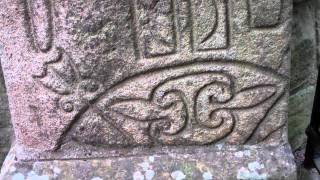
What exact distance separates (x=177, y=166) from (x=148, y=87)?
229 mm

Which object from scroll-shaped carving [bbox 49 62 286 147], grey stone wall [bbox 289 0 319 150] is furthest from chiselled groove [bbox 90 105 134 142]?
grey stone wall [bbox 289 0 319 150]

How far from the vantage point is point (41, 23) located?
1271 millimetres

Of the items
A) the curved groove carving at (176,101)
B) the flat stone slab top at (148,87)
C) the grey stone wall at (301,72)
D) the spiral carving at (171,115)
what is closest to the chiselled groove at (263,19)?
the flat stone slab top at (148,87)

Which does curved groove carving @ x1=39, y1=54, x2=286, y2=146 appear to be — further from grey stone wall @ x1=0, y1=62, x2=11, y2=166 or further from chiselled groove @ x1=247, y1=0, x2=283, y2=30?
grey stone wall @ x1=0, y1=62, x2=11, y2=166

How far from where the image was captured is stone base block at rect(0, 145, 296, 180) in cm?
139

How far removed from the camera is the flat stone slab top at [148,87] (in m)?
1.27

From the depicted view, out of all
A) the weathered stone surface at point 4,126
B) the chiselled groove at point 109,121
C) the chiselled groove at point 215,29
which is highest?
the chiselled groove at point 215,29

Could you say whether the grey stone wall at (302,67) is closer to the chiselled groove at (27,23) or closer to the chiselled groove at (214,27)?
the chiselled groove at (214,27)

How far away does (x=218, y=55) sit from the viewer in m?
1.31

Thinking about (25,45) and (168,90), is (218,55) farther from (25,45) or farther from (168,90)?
(25,45)

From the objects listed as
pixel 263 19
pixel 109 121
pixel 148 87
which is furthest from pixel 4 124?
pixel 263 19

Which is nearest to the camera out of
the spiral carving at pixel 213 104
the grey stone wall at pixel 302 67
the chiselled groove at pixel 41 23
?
the chiselled groove at pixel 41 23

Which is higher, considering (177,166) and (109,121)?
(109,121)

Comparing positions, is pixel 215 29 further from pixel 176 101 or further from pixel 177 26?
pixel 176 101
